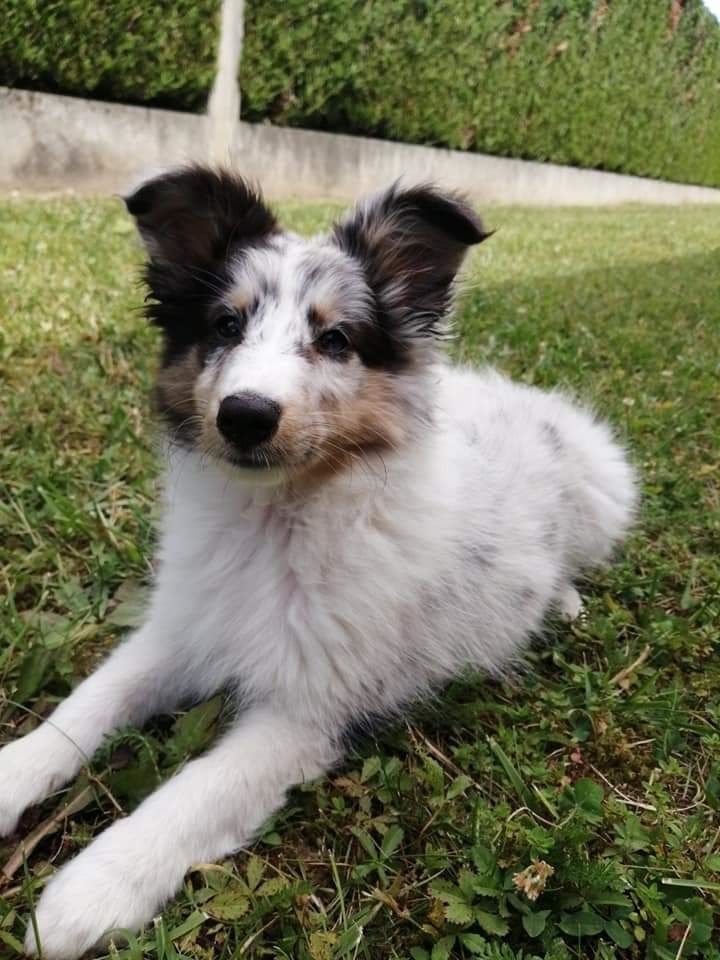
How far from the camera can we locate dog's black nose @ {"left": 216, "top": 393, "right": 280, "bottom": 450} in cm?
Result: 209

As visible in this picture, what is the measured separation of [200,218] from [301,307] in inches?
18.8

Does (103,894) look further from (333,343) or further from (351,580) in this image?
(333,343)

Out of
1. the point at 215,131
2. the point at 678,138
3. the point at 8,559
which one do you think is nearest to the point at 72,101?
the point at 215,131

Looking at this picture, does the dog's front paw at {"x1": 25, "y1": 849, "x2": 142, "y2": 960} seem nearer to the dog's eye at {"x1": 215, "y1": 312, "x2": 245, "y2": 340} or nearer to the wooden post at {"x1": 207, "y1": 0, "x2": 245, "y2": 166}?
the dog's eye at {"x1": 215, "y1": 312, "x2": 245, "y2": 340}

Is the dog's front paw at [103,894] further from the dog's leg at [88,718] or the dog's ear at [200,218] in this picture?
the dog's ear at [200,218]

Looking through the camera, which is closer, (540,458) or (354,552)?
(354,552)

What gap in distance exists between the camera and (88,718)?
2.29 metres

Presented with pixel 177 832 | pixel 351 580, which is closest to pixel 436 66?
pixel 351 580

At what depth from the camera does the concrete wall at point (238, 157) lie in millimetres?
10102

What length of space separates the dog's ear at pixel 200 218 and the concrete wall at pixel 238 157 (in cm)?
372

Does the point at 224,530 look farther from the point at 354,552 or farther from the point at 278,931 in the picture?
the point at 278,931

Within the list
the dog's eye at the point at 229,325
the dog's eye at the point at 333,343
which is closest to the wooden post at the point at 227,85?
the dog's eye at the point at 229,325

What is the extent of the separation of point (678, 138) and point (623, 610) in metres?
24.1

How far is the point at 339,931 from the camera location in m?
Answer: 1.83
